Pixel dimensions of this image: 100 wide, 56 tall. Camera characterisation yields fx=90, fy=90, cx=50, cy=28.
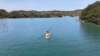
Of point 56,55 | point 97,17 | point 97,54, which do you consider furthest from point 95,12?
point 56,55

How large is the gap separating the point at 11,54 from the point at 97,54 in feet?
56.8

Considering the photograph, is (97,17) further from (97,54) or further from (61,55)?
(61,55)

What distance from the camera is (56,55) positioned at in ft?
57.5

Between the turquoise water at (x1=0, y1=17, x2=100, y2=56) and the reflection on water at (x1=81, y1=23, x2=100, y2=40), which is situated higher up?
the reflection on water at (x1=81, y1=23, x2=100, y2=40)

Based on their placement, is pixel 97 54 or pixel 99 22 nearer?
pixel 97 54

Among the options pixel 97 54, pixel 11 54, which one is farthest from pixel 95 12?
pixel 11 54

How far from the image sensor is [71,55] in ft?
57.4

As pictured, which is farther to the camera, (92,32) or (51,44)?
(92,32)

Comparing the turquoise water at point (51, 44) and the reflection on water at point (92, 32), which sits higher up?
the reflection on water at point (92, 32)

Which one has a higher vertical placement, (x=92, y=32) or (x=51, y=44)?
(x=92, y=32)

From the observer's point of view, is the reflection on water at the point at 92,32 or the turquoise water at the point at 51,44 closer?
the turquoise water at the point at 51,44

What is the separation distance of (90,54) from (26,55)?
502 inches

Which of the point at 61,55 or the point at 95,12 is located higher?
the point at 95,12

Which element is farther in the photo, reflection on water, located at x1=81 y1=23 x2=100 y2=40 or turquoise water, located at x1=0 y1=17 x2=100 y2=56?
reflection on water, located at x1=81 y1=23 x2=100 y2=40
